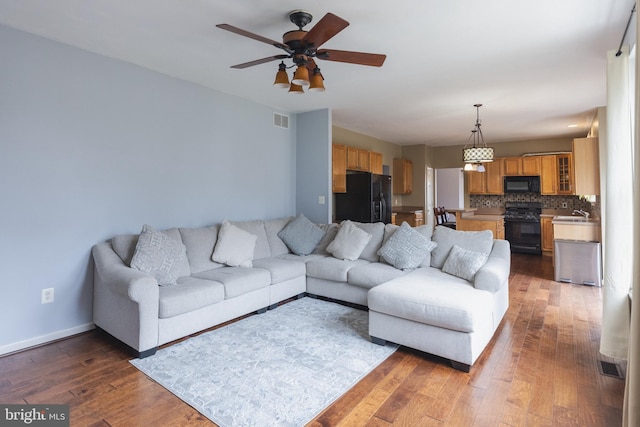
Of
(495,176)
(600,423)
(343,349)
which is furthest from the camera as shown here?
(495,176)

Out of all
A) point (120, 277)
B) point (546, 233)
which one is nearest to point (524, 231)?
point (546, 233)

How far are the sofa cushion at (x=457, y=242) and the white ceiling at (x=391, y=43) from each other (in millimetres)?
1728

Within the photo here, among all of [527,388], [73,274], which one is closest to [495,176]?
[527,388]

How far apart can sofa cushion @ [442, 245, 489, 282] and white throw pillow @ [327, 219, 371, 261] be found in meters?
1.01

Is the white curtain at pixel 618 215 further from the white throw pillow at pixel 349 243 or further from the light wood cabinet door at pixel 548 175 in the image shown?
the light wood cabinet door at pixel 548 175

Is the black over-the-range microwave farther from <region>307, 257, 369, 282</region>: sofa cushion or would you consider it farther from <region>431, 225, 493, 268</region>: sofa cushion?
<region>307, 257, 369, 282</region>: sofa cushion

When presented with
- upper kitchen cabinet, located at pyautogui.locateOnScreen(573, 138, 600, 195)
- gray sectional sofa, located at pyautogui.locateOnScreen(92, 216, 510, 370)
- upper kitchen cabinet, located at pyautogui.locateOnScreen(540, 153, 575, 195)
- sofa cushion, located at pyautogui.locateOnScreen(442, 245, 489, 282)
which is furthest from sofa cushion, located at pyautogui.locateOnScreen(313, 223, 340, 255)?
upper kitchen cabinet, located at pyautogui.locateOnScreen(540, 153, 575, 195)

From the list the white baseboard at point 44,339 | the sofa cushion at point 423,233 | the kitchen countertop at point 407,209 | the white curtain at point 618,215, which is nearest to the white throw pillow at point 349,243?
the sofa cushion at point 423,233

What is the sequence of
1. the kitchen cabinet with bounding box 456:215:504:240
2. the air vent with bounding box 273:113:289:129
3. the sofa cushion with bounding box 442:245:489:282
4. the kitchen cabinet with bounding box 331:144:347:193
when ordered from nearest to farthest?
the sofa cushion with bounding box 442:245:489:282
the air vent with bounding box 273:113:289:129
the kitchen cabinet with bounding box 331:144:347:193
the kitchen cabinet with bounding box 456:215:504:240

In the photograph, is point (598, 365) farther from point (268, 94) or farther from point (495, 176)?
point (495, 176)

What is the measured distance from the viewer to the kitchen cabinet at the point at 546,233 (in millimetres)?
7098

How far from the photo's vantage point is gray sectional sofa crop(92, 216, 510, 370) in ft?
8.47

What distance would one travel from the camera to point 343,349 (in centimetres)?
275

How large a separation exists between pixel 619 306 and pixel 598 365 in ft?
1.50
